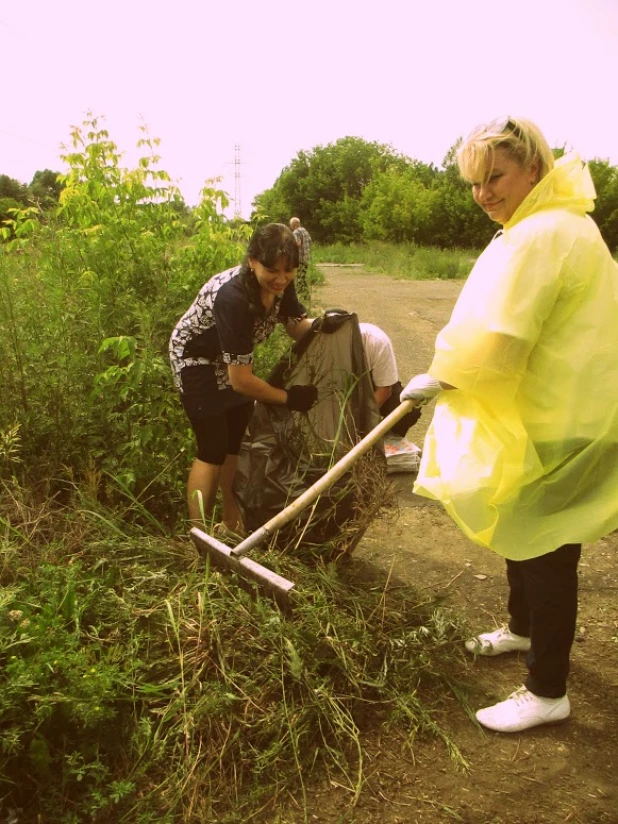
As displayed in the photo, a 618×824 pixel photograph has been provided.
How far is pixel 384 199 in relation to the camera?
34.9 m

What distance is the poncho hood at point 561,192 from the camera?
181 centimetres

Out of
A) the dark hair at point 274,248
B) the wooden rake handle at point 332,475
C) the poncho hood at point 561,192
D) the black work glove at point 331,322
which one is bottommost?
the wooden rake handle at point 332,475

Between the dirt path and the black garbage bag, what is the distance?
1.71 feet

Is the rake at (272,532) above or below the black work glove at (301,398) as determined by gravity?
below

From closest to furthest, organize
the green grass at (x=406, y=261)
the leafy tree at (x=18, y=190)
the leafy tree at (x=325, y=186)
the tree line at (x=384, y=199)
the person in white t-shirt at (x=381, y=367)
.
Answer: the person in white t-shirt at (x=381, y=367)
the leafy tree at (x=18, y=190)
the green grass at (x=406, y=261)
the tree line at (x=384, y=199)
the leafy tree at (x=325, y=186)

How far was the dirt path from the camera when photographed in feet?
6.50

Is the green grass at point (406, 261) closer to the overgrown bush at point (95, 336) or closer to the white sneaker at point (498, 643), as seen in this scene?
the overgrown bush at point (95, 336)

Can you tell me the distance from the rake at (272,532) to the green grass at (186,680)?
0.06m

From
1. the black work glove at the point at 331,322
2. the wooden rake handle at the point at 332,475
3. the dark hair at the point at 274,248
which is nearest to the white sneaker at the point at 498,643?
the wooden rake handle at the point at 332,475

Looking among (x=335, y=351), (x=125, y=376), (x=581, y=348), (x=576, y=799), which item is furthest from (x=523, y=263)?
(x=125, y=376)

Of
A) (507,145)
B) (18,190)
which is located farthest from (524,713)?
(18,190)

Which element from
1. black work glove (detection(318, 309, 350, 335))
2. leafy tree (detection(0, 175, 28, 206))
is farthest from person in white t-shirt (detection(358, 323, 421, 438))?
leafy tree (detection(0, 175, 28, 206))

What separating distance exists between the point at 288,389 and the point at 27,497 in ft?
3.89

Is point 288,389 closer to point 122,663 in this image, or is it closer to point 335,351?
point 335,351
